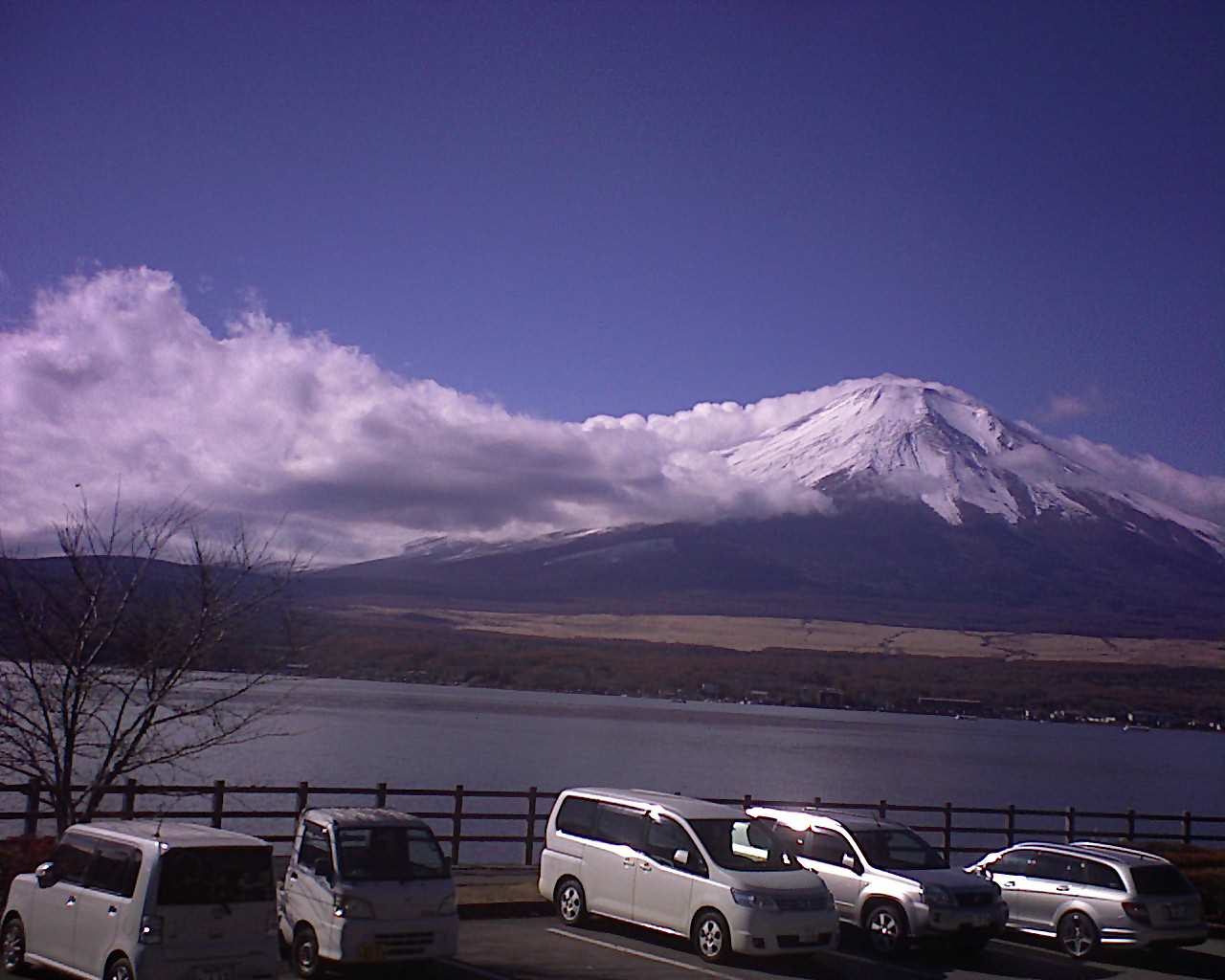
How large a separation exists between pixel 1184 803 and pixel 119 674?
60.0m

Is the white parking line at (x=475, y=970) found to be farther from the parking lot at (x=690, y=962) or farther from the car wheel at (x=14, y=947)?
the car wheel at (x=14, y=947)

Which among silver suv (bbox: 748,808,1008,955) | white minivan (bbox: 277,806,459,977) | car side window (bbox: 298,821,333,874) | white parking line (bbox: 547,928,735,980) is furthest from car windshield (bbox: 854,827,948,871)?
car side window (bbox: 298,821,333,874)

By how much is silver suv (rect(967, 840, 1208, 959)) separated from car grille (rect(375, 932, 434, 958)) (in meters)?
8.51

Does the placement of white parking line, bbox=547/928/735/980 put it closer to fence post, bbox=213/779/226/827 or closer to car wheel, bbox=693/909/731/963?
car wheel, bbox=693/909/731/963

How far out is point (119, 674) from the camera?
1898cm

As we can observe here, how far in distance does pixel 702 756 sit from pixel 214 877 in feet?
205

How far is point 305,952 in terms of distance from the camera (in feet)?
41.8

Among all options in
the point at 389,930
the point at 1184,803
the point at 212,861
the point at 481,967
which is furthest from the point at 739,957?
the point at 1184,803

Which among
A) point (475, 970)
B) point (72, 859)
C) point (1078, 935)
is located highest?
point (72, 859)

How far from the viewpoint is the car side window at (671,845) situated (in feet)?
48.7

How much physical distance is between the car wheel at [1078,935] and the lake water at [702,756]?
11.6 metres

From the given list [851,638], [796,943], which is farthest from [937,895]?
[851,638]

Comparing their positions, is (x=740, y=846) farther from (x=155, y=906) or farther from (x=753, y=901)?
(x=155, y=906)

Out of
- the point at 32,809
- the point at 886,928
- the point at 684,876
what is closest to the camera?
the point at 684,876
